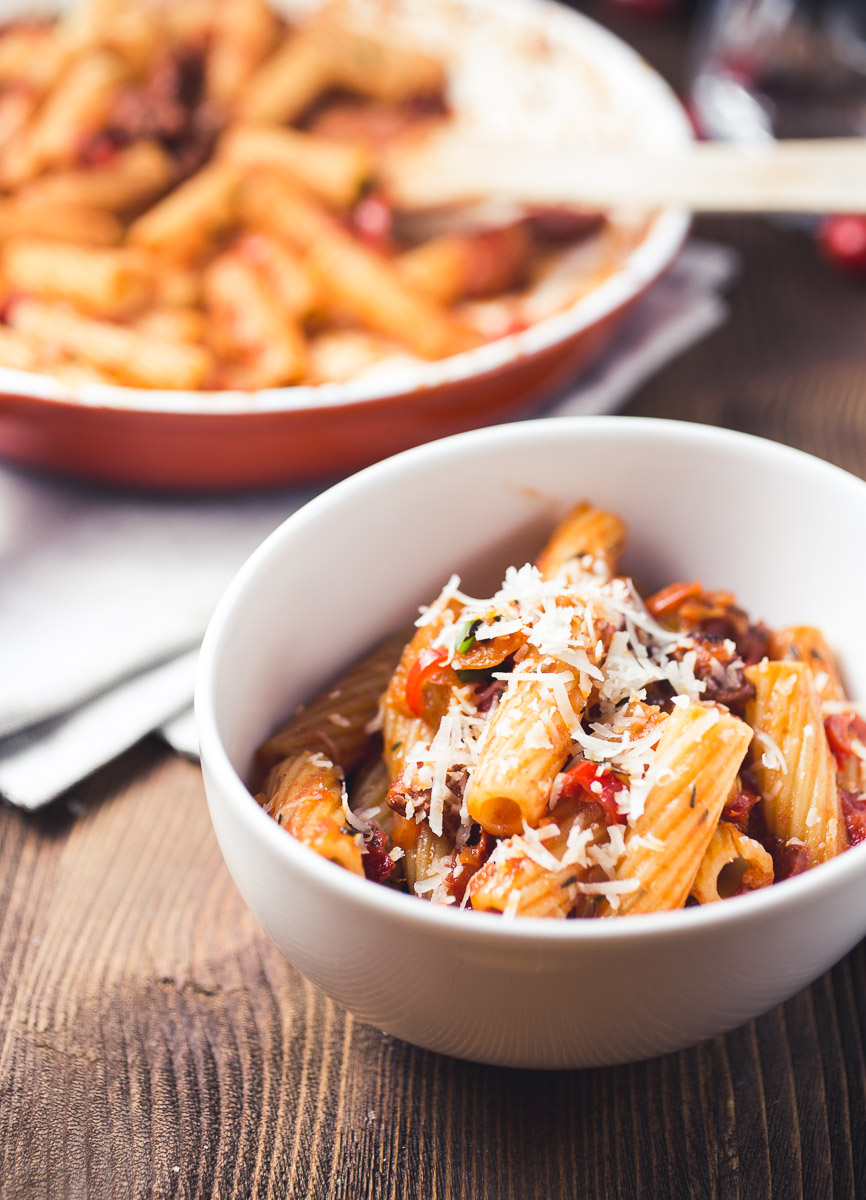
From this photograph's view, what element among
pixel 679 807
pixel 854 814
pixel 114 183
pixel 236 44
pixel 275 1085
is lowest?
pixel 275 1085

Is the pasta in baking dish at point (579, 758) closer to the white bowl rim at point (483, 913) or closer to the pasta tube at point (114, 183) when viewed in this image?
the white bowl rim at point (483, 913)

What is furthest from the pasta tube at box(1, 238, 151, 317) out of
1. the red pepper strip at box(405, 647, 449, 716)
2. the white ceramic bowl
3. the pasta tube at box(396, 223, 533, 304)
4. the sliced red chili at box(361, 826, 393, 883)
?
the sliced red chili at box(361, 826, 393, 883)

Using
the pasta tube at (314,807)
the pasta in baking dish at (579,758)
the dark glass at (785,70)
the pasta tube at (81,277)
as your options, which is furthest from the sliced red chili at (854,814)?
the dark glass at (785,70)

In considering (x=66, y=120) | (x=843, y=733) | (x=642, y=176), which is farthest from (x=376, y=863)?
(x=66, y=120)

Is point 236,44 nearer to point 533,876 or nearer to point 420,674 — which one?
point 420,674

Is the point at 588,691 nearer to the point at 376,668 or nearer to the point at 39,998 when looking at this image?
the point at 376,668

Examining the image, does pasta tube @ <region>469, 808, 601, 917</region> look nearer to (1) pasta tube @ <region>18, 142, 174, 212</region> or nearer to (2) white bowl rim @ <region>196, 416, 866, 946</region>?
(2) white bowl rim @ <region>196, 416, 866, 946</region>

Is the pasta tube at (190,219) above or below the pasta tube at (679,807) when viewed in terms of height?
above
